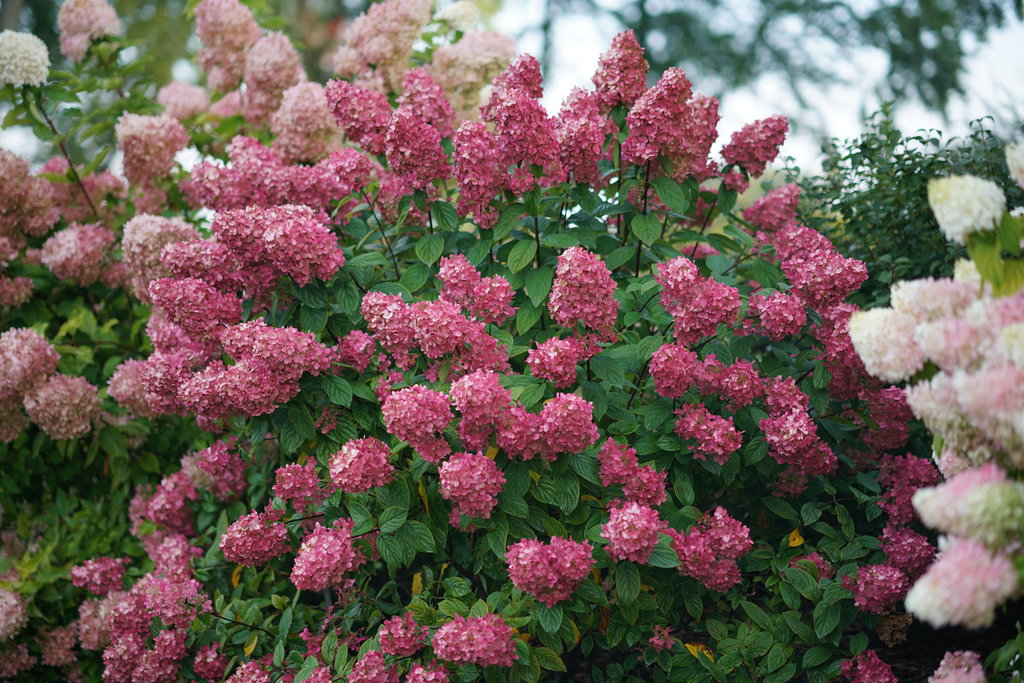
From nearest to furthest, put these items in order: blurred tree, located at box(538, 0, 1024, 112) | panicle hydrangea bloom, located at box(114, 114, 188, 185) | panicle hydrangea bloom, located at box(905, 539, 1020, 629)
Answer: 1. panicle hydrangea bloom, located at box(905, 539, 1020, 629)
2. panicle hydrangea bloom, located at box(114, 114, 188, 185)
3. blurred tree, located at box(538, 0, 1024, 112)

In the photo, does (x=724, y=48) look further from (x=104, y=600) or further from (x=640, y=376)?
(x=104, y=600)

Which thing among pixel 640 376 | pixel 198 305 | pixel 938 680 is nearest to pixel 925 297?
pixel 938 680

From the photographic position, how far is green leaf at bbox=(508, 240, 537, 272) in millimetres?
2518

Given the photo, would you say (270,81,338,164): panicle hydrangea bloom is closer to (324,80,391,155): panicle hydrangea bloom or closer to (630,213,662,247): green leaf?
(324,80,391,155): panicle hydrangea bloom

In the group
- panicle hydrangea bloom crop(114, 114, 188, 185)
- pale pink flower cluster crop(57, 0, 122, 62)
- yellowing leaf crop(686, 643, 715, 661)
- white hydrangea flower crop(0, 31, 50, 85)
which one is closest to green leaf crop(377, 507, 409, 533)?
yellowing leaf crop(686, 643, 715, 661)

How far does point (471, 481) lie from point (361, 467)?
351mm

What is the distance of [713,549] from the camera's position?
232 cm

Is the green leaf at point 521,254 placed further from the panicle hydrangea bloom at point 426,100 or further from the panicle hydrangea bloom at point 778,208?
the panicle hydrangea bloom at point 778,208

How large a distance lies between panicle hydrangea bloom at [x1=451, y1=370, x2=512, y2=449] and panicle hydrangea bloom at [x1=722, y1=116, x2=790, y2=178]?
4.44 feet

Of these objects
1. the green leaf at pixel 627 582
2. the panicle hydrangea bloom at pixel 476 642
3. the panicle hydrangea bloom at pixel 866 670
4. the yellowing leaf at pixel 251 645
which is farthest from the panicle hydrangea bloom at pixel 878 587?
the yellowing leaf at pixel 251 645

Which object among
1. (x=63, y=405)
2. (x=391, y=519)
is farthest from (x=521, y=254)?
(x=63, y=405)

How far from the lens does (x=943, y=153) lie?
307 centimetres

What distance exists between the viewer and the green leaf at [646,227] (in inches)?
102

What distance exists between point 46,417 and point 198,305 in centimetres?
132
